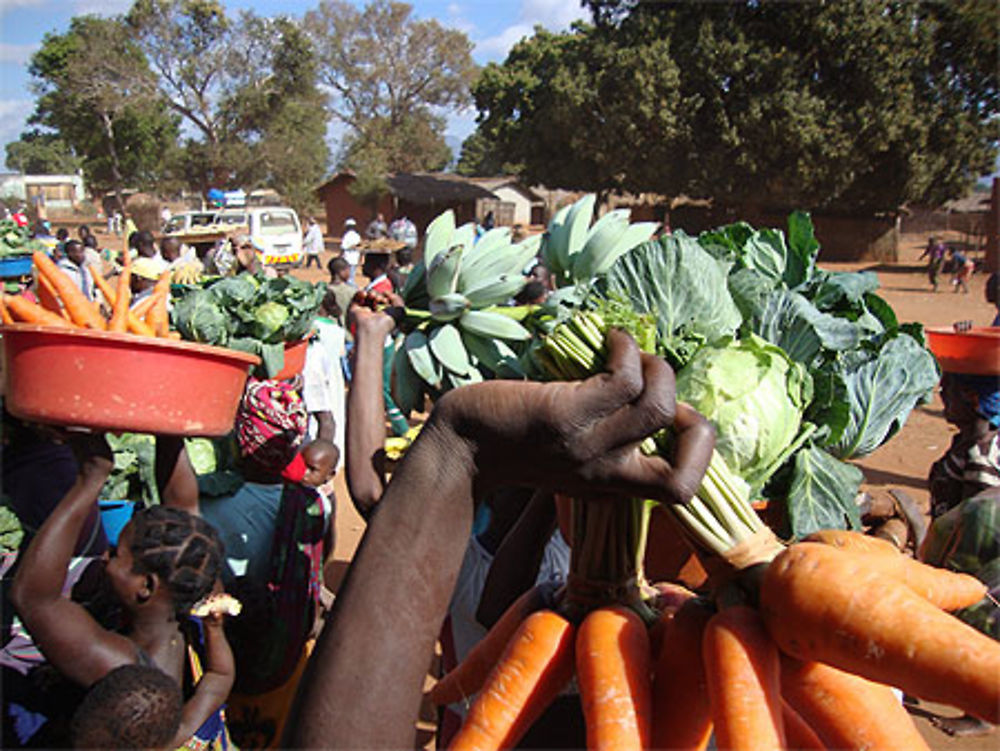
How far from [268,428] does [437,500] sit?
255 centimetres

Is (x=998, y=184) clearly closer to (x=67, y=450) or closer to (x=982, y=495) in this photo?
(x=982, y=495)

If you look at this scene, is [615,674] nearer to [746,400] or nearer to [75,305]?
[746,400]

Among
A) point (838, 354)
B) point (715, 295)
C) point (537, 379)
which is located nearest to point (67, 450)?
point (537, 379)

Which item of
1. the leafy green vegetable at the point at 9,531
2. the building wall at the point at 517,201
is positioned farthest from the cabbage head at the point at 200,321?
the building wall at the point at 517,201

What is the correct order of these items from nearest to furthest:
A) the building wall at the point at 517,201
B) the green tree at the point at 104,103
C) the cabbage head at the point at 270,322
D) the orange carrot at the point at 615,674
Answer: the orange carrot at the point at 615,674, the cabbage head at the point at 270,322, the green tree at the point at 104,103, the building wall at the point at 517,201

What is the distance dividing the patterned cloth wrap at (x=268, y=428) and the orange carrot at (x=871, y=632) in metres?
2.49

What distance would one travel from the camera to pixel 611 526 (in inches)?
53.2

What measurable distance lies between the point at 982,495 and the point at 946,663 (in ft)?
6.43

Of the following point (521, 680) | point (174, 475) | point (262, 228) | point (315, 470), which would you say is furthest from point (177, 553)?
point (262, 228)

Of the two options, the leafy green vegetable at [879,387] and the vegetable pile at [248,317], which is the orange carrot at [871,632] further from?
the vegetable pile at [248,317]

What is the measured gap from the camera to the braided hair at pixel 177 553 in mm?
2168

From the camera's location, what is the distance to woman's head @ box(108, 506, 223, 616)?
215cm

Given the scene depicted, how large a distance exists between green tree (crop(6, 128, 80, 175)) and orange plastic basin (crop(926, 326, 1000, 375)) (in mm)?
70188

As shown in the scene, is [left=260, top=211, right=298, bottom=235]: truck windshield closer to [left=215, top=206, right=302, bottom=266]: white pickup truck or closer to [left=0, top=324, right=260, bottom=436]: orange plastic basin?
[left=215, top=206, right=302, bottom=266]: white pickup truck
